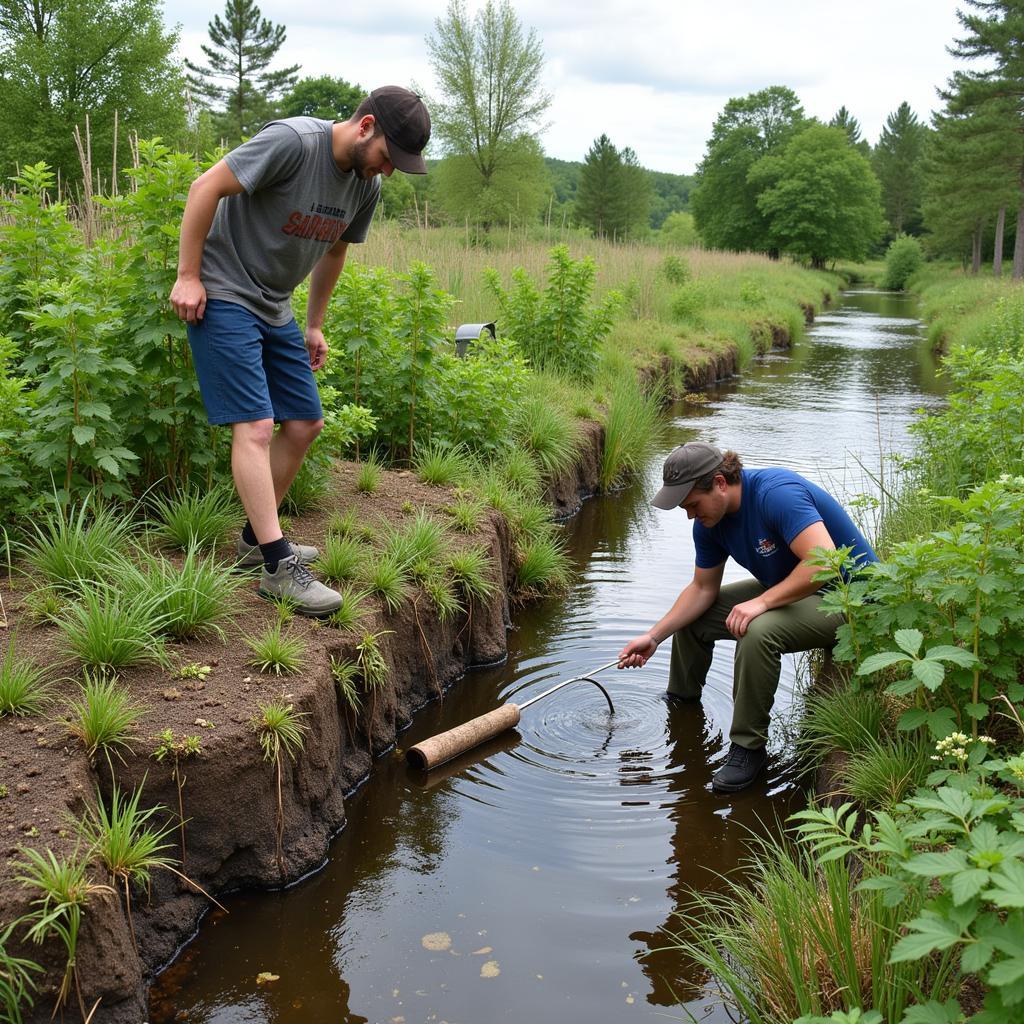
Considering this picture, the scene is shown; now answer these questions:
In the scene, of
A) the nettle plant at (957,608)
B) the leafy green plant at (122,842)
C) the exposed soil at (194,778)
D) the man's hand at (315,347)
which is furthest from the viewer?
the man's hand at (315,347)

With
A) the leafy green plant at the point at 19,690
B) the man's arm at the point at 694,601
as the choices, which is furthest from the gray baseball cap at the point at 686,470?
the leafy green plant at the point at 19,690

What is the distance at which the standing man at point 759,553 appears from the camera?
4.45 metres

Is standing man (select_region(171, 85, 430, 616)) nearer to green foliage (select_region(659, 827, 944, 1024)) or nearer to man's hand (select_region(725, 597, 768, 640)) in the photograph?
man's hand (select_region(725, 597, 768, 640))

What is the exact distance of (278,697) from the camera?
12.5 feet

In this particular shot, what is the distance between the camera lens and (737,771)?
450 centimetres

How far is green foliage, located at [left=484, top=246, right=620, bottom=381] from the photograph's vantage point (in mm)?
10570

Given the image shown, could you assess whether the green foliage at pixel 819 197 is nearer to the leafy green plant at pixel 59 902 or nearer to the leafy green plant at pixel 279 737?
the leafy green plant at pixel 279 737

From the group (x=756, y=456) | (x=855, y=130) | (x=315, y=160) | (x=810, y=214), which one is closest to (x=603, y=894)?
(x=315, y=160)

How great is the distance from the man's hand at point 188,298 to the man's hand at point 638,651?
2.51 m

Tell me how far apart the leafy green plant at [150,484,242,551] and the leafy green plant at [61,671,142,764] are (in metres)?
1.32

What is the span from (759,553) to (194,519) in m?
2.79

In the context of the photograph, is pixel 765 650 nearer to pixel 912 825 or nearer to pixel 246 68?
pixel 912 825

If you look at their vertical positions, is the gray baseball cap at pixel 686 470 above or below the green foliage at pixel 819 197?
below

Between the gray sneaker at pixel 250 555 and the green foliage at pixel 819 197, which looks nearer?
the gray sneaker at pixel 250 555
